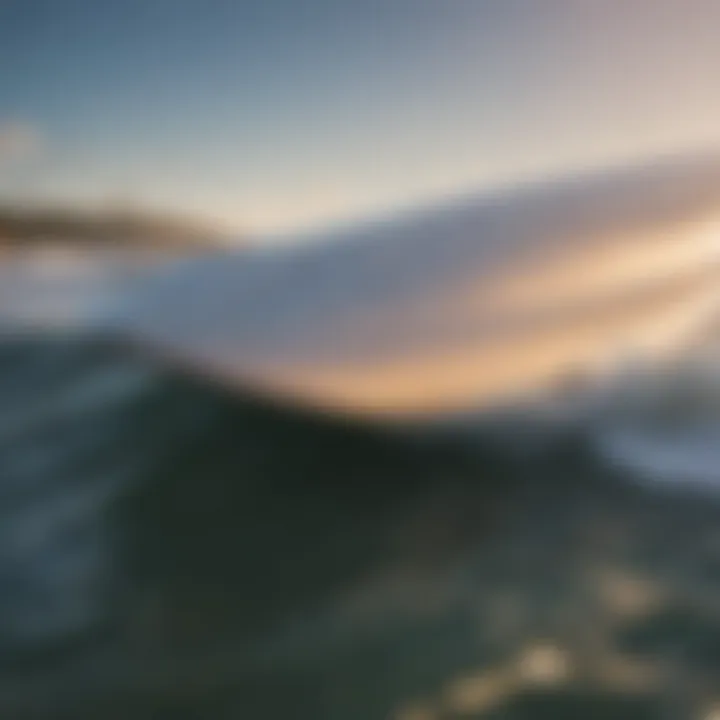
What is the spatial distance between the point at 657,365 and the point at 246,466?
36cm

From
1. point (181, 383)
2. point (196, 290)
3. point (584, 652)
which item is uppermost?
point (196, 290)

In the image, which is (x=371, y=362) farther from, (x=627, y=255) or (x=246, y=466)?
(x=627, y=255)

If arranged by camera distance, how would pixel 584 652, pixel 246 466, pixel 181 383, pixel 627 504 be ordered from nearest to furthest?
pixel 584 652, pixel 627 504, pixel 246 466, pixel 181 383

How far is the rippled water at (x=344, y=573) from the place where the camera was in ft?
1.99

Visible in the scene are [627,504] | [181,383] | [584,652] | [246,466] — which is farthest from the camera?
[181,383]

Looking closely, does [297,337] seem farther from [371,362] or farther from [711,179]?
[711,179]

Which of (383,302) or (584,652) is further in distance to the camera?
(383,302)

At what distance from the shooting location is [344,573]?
28.6 inches

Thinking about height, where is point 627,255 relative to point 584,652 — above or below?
above

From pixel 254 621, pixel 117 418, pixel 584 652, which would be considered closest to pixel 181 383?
pixel 117 418

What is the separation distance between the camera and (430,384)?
0.86m

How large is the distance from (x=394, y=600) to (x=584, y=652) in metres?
0.13

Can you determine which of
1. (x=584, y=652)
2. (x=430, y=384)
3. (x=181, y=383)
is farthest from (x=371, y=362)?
(x=584, y=652)

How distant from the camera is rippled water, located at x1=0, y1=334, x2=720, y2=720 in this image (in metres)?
0.61
